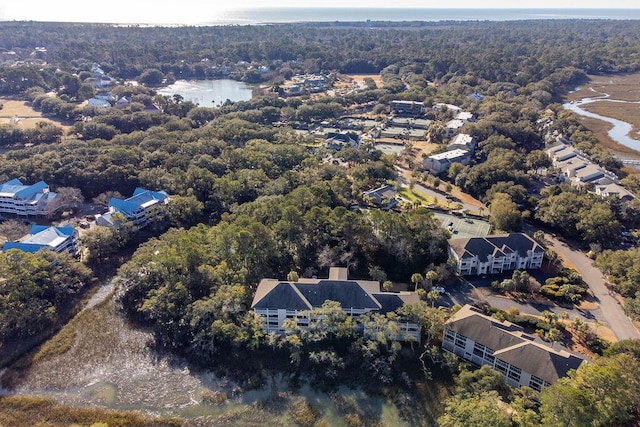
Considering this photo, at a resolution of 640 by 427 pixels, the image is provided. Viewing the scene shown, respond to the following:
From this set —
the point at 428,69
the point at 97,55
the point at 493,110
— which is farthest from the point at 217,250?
the point at 97,55

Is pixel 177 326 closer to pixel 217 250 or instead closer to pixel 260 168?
pixel 217 250

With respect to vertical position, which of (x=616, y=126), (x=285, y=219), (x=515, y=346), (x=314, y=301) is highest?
(x=285, y=219)

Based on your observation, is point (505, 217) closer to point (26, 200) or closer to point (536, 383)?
point (536, 383)

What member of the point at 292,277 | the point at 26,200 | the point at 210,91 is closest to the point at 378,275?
the point at 292,277

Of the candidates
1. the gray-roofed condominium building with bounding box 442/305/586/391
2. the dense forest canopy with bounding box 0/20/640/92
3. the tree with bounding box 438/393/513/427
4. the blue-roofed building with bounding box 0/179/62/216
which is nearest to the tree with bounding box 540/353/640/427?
the gray-roofed condominium building with bounding box 442/305/586/391

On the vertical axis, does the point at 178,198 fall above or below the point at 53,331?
above

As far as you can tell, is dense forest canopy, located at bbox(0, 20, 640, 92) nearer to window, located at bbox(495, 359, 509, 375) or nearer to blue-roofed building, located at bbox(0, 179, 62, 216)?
blue-roofed building, located at bbox(0, 179, 62, 216)
